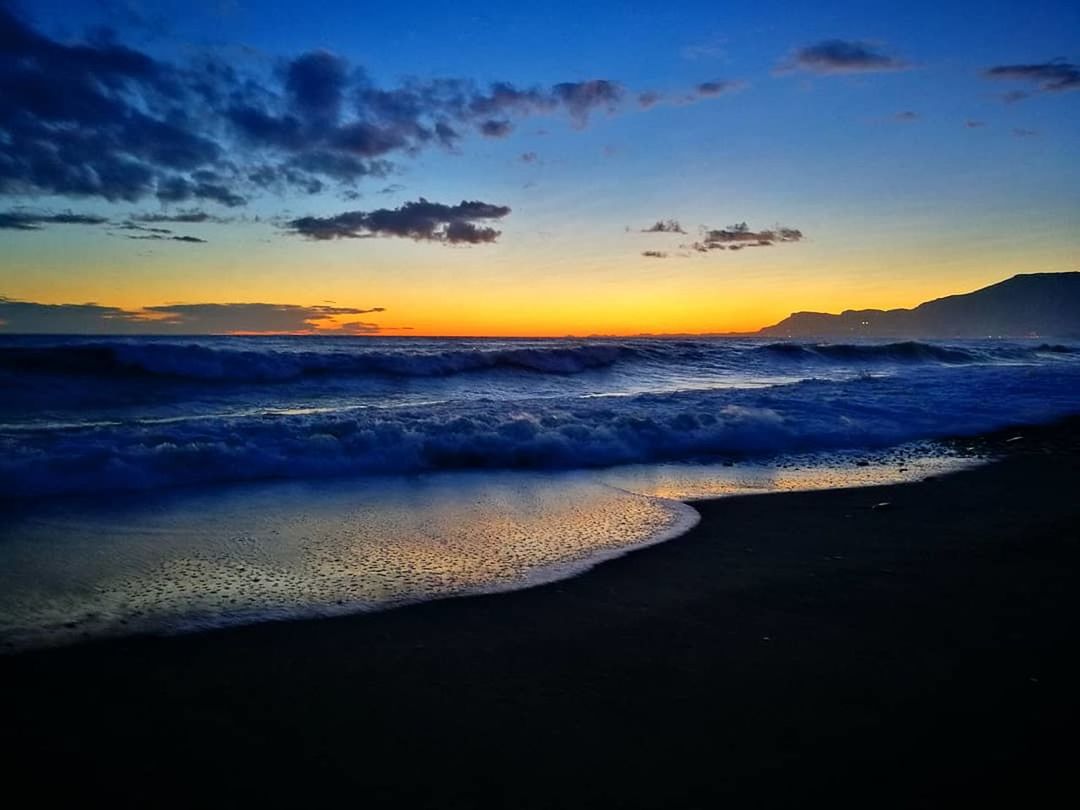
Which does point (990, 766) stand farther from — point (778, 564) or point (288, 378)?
point (288, 378)

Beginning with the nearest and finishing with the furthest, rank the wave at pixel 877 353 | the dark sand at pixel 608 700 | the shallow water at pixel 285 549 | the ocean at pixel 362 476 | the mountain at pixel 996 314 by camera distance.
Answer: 1. the dark sand at pixel 608 700
2. the shallow water at pixel 285 549
3. the ocean at pixel 362 476
4. the wave at pixel 877 353
5. the mountain at pixel 996 314

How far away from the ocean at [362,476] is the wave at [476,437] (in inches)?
1.4

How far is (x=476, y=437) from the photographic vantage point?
30.2 ft

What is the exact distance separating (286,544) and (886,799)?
4.17 meters

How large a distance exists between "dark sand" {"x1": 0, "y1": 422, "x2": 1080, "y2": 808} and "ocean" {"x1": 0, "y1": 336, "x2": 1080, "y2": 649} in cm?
53

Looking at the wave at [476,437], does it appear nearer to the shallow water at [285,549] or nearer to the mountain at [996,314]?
the shallow water at [285,549]

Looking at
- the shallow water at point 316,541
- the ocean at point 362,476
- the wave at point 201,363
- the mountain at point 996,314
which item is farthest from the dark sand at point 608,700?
the mountain at point 996,314

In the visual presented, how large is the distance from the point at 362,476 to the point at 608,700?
19.1 ft

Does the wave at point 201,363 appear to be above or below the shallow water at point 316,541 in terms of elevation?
above

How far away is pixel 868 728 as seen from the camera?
255 cm

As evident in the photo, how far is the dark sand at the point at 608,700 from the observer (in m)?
2.23

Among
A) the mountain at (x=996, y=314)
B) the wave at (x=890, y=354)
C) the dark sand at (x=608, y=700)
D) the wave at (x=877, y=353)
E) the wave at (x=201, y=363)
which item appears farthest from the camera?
the mountain at (x=996, y=314)

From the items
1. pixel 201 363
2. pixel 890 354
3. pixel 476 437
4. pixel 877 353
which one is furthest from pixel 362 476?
pixel 877 353

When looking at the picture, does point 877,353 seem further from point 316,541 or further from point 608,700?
point 608,700
